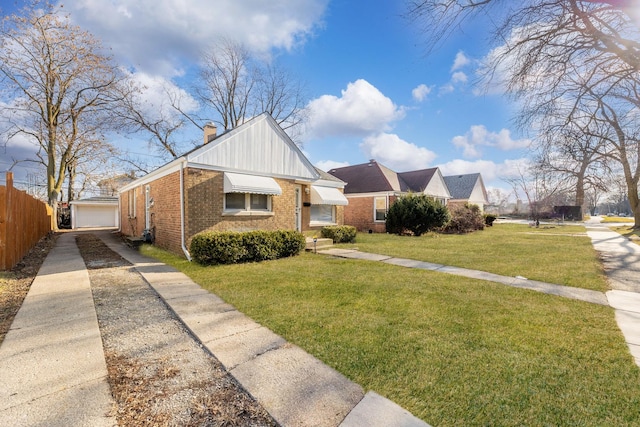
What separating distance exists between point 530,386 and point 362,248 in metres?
10.5

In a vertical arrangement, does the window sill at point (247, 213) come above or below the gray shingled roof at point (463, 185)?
below

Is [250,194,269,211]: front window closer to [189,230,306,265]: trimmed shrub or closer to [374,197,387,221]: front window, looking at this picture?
[189,230,306,265]: trimmed shrub

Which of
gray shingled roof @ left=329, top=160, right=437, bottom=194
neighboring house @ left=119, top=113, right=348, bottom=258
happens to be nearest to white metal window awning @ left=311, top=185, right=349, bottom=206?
neighboring house @ left=119, top=113, right=348, bottom=258

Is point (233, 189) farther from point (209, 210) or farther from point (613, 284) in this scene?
point (613, 284)

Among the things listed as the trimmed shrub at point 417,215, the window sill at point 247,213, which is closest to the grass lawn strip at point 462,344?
the window sill at point 247,213

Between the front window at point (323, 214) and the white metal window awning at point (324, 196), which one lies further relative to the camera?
the front window at point (323, 214)

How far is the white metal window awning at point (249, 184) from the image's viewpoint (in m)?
10.9

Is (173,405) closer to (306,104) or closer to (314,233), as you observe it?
(314,233)

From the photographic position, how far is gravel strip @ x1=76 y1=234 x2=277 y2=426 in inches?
98.7

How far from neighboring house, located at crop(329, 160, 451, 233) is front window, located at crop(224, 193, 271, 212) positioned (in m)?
12.6

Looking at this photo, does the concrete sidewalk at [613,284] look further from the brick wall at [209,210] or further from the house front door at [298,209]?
the brick wall at [209,210]

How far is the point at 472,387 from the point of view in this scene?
2873 mm

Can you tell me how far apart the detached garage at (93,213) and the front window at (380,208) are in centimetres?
2875

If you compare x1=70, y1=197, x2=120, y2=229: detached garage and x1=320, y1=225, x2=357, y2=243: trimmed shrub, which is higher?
x1=70, y1=197, x2=120, y2=229: detached garage
